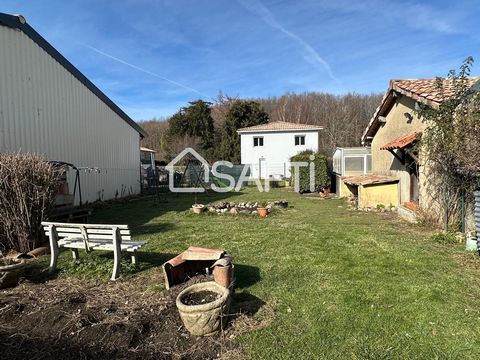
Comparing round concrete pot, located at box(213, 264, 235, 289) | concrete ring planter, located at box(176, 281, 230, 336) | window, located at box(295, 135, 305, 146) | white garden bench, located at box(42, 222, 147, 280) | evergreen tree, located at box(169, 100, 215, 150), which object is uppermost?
evergreen tree, located at box(169, 100, 215, 150)

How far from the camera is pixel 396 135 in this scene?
1279 centimetres

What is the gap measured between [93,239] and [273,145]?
30.0 metres

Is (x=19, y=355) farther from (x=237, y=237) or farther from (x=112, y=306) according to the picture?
(x=237, y=237)

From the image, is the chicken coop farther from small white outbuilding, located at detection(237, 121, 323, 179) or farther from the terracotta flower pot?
small white outbuilding, located at detection(237, 121, 323, 179)

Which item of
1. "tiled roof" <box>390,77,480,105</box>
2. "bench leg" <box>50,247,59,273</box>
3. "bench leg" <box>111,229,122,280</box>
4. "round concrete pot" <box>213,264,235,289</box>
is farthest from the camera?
"tiled roof" <box>390,77,480,105</box>

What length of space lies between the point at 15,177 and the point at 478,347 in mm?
7954

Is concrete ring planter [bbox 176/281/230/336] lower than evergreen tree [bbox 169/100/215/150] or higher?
lower

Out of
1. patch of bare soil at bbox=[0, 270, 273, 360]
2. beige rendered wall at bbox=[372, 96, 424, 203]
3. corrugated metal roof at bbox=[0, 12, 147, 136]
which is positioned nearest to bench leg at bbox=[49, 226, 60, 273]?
patch of bare soil at bbox=[0, 270, 273, 360]

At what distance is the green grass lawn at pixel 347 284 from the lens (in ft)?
11.0

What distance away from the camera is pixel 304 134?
3422 centimetres

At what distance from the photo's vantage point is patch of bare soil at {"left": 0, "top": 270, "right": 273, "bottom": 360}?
3238 millimetres

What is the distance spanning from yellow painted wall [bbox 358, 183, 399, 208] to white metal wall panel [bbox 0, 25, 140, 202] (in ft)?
37.3

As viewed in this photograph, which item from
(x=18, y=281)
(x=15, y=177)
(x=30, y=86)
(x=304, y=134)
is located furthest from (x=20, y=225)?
(x=304, y=134)
